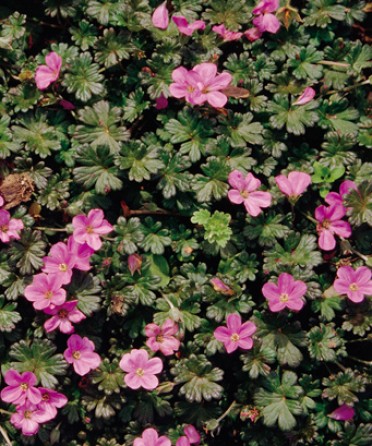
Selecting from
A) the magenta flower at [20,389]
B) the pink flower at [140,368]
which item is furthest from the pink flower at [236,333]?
the magenta flower at [20,389]

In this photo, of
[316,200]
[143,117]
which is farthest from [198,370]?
[143,117]

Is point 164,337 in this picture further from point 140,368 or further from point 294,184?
point 294,184

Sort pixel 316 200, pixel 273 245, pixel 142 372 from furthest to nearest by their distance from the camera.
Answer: pixel 316 200 < pixel 273 245 < pixel 142 372

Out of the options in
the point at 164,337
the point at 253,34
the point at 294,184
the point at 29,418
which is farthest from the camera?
the point at 253,34

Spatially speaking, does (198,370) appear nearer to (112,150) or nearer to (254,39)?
(112,150)

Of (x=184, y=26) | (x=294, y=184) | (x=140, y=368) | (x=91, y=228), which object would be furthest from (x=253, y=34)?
(x=140, y=368)

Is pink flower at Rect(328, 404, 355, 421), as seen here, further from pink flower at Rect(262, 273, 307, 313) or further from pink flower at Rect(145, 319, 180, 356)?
pink flower at Rect(145, 319, 180, 356)
